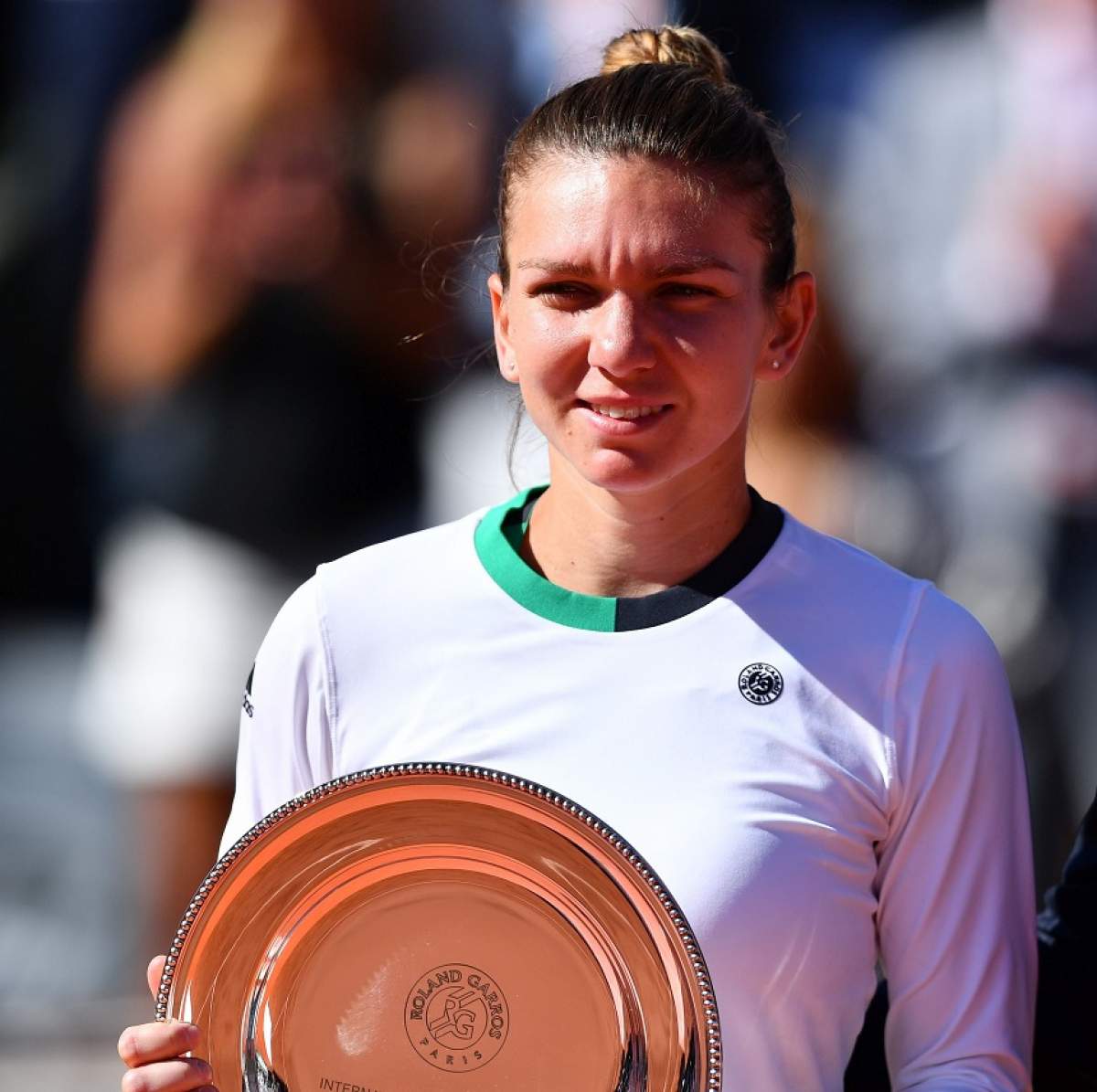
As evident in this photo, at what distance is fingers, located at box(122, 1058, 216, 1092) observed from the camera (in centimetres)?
167

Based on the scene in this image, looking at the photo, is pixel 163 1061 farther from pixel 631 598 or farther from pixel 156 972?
pixel 631 598

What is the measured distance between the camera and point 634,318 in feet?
5.90

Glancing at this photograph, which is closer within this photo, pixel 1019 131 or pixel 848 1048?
pixel 848 1048

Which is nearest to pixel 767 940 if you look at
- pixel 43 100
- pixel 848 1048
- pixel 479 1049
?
pixel 848 1048

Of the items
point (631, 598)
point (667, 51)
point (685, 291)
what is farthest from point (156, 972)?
point (667, 51)

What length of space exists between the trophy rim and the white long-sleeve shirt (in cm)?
11

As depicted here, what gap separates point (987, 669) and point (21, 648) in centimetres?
309

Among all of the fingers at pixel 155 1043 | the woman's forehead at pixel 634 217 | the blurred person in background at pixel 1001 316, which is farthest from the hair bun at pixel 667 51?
the blurred person in background at pixel 1001 316

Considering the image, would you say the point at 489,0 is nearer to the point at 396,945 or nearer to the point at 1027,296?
the point at 1027,296

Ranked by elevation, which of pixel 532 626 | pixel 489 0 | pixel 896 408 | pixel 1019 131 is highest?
pixel 489 0

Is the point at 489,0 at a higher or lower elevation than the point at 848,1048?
higher

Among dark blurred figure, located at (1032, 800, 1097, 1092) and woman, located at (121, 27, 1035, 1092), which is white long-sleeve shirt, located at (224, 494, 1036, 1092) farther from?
dark blurred figure, located at (1032, 800, 1097, 1092)

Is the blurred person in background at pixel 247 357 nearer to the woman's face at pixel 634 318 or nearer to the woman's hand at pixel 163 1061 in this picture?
the woman's face at pixel 634 318

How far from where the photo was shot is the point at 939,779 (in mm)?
1833
